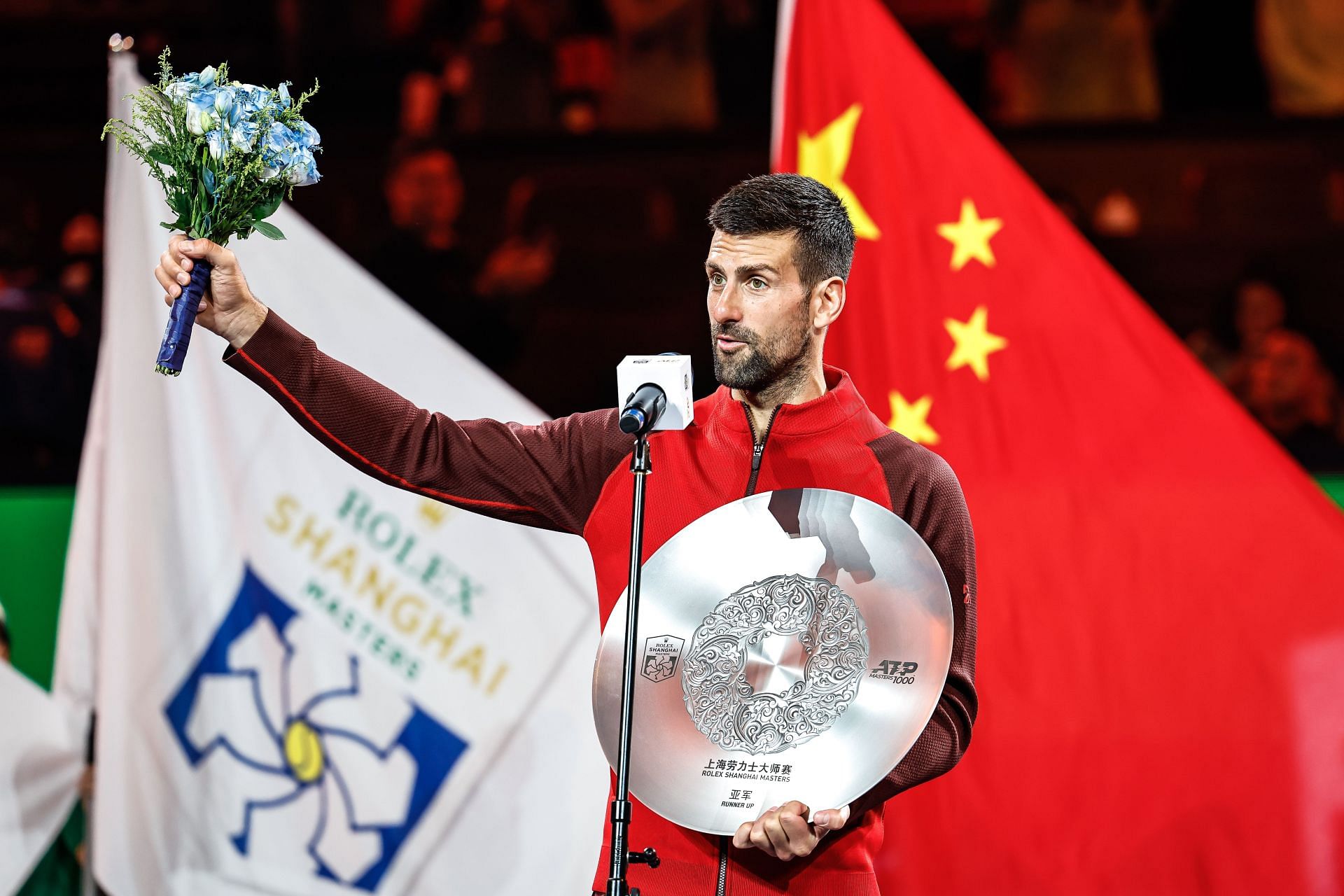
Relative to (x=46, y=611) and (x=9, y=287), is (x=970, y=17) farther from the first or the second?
(x=46, y=611)

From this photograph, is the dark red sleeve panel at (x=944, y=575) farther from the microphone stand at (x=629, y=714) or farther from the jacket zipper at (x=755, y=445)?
the microphone stand at (x=629, y=714)

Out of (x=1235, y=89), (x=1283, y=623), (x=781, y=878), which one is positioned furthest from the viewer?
(x=1235, y=89)

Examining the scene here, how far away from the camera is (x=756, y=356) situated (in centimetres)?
205

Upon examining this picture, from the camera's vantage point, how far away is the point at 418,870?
3.21 metres

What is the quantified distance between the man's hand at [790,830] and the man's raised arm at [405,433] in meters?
0.57

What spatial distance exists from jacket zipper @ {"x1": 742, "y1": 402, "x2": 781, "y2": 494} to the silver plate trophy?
0.52ft

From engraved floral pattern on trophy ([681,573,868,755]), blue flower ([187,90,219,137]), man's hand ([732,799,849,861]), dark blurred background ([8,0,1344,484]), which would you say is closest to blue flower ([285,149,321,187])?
blue flower ([187,90,219,137])

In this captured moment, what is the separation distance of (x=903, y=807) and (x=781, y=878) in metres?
1.22

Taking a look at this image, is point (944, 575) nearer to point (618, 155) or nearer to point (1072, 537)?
point (1072, 537)

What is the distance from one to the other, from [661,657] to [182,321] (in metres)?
0.70

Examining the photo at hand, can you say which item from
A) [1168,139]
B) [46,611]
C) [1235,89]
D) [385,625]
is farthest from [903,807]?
[1235,89]

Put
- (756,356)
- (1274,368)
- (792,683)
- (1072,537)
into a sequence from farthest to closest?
1. (1274,368)
2. (1072,537)
3. (756,356)
4. (792,683)

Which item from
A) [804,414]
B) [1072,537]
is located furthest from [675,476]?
[1072,537]

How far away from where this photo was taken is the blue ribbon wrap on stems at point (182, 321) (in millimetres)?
1793
